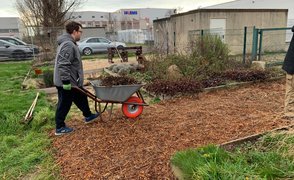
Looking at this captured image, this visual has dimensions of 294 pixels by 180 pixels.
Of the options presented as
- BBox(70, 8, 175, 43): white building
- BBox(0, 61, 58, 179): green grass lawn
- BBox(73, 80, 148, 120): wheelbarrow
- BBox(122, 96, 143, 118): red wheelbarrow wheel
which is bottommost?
BBox(0, 61, 58, 179): green grass lawn

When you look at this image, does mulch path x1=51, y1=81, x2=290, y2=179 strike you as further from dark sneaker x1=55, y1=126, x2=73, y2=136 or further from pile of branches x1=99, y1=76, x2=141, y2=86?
pile of branches x1=99, y1=76, x2=141, y2=86

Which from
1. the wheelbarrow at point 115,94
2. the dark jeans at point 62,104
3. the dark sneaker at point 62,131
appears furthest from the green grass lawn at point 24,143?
the wheelbarrow at point 115,94

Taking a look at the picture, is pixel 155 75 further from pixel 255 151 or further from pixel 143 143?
pixel 255 151

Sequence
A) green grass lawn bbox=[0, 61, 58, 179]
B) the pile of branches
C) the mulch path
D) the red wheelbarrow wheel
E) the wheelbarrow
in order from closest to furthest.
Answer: the mulch path → green grass lawn bbox=[0, 61, 58, 179] → the wheelbarrow → the pile of branches → the red wheelbarrow wheel

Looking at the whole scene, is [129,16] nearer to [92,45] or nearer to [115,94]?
[92,45]

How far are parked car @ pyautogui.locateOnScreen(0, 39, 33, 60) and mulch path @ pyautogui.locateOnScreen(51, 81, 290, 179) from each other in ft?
48.5

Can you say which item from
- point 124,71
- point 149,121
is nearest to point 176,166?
point 149,121

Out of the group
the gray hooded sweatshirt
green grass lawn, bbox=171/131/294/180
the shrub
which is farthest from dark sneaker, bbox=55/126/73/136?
the shrub

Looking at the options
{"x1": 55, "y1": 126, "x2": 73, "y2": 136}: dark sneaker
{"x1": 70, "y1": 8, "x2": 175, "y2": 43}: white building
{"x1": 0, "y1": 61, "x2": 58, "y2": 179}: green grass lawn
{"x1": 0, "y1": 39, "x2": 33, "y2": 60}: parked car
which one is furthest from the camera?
{"x1": 70, "y1": 8, "x2": 175, "y2": 43}: white building

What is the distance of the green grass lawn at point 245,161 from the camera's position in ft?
7.79

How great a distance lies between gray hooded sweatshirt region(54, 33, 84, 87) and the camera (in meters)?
4.15

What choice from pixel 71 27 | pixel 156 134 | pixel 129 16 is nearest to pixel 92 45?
pixel 71 27

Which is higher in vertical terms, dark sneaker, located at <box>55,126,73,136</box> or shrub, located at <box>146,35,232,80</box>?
shrub, located at <box>146,35,232,80</box>

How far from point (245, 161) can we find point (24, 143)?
3333mm
